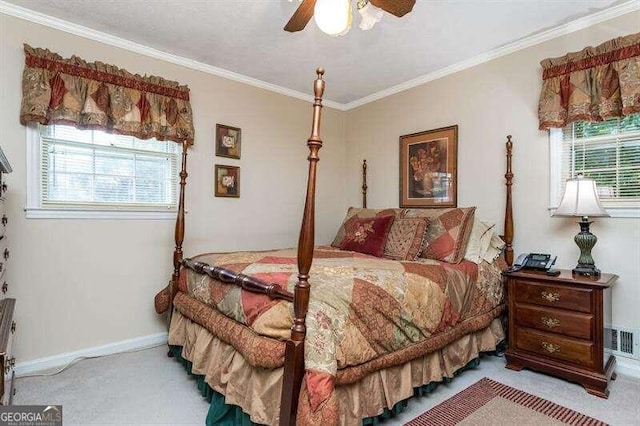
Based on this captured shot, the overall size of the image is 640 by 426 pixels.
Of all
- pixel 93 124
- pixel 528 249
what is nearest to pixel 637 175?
pixel 528 249

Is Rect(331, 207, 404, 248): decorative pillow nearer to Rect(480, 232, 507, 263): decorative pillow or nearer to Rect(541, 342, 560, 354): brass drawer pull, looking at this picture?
Rect(480, 232, 507, 263): decorative pillow

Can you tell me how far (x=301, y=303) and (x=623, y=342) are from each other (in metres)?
2.46

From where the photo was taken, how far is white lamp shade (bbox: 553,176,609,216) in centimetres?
238

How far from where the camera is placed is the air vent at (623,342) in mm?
2436

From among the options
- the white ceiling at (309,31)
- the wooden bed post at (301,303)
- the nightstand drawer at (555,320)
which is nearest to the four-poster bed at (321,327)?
the wooden bed post at (301,303)

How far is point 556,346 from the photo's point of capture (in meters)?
2.36

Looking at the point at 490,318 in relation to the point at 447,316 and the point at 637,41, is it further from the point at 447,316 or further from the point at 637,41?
the point at 637,41

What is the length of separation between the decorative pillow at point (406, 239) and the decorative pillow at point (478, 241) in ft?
1.18

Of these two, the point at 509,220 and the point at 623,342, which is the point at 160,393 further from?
the point at 623,342

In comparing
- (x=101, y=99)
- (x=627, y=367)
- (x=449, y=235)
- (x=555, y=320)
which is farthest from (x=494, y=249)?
(x=101, y=99)

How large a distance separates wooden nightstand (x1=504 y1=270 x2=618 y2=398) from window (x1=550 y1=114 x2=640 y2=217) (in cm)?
57

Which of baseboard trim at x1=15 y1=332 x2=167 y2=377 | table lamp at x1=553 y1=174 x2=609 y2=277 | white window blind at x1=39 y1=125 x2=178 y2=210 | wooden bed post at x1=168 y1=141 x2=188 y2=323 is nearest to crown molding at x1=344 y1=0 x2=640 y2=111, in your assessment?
table lamp at x1=553 y1=174 x2=609 y2=277

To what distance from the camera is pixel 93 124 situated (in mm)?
2691

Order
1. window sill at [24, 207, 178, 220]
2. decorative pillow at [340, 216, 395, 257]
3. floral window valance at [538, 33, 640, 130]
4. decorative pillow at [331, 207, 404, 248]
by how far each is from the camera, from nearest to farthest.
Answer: floral window valance at [538, 33, 640, 130] < window sill at [24, 207, 178, 220] < decorative pillow at [340, 216, 395, 257] < decorative pillow at [331, 207, 404, 248]
